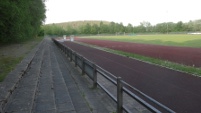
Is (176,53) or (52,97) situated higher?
(52,97)

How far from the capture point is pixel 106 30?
152 meters

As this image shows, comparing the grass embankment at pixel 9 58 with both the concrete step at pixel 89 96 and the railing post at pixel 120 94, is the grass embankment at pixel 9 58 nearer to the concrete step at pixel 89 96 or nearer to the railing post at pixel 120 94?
the concrete step at pixel 89 96

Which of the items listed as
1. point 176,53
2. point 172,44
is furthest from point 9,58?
point 172,44

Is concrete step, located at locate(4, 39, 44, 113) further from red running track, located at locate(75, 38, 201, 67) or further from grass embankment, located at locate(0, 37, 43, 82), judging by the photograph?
red running track, located at locate(75, 38, 201, 67)

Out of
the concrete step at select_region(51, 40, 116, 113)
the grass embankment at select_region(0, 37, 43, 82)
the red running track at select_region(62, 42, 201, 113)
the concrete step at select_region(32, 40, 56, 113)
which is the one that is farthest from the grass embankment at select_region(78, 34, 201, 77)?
the grass embankment at select_region(0, 37, 43, 82)

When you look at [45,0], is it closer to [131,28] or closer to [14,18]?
[14,18]

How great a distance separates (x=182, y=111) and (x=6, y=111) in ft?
14.6

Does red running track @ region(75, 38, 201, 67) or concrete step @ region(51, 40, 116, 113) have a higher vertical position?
concrete step @ region(51, 40, 116, 113)

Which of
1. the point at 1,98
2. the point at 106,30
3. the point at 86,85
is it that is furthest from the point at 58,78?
the point at 106,30

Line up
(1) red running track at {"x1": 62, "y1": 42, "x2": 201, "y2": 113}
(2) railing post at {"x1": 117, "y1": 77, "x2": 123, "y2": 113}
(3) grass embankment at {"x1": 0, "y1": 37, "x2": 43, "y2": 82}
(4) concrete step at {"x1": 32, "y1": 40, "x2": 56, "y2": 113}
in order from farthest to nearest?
(3) grass embankment at {"x1": 0, "y1": 37, "x2": 43, "y2": 82}, (1) red running track at {"x1": 62, "y1": 42, "x2": 201, "y2": 113}, (4) concrete step at {"x1": 32, "y1": 40, "x2": 56, "y2": 113}, (2) railing post at {"x1": 117, "y1": 77, "x2": 123, "y2": 113}

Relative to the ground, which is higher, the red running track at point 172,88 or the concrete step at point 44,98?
the concrete step at point 44,98

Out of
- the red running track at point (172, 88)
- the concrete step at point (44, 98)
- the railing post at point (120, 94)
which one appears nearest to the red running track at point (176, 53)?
the red running track at point (172, 88)

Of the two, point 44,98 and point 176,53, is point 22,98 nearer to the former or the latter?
point 44,98

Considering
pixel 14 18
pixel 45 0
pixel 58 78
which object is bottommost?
pixel 58 78
